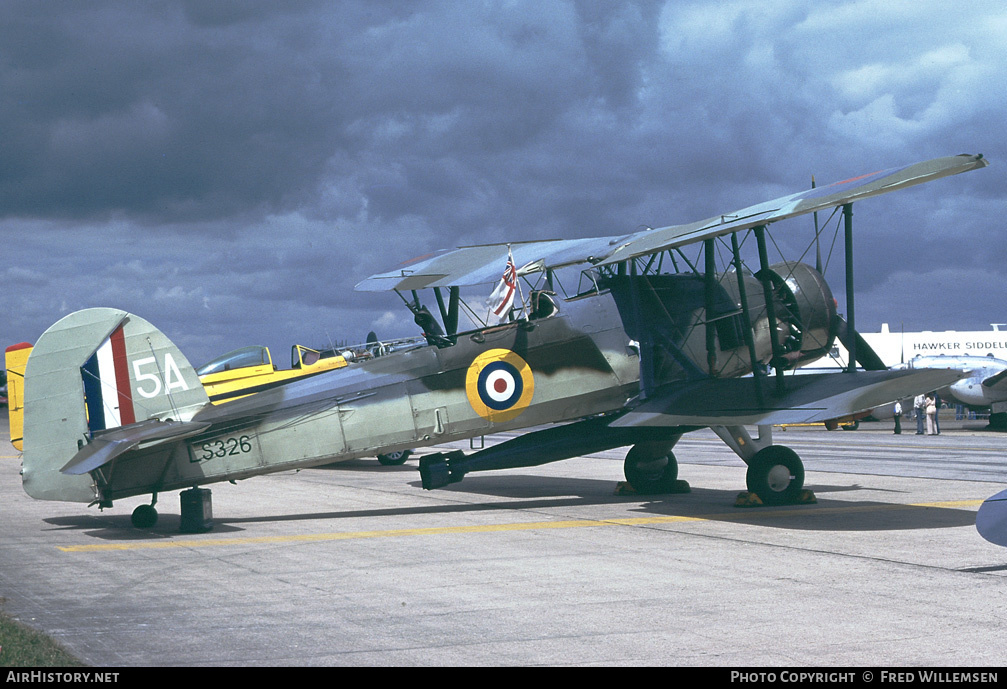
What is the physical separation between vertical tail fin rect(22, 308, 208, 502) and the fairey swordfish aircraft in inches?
0.7

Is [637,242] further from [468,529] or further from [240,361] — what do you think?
[240,361]

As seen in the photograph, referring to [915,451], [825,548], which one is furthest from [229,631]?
[915,451]

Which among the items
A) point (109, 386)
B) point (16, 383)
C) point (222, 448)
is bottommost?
point (222, 448)

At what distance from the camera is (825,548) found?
948cm

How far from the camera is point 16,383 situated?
1612 centimetres

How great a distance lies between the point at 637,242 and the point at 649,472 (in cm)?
440

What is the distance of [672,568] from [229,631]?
3.92 meters

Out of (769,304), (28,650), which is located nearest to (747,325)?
(769,304)

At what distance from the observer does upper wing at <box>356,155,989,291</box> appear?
34.3 ft

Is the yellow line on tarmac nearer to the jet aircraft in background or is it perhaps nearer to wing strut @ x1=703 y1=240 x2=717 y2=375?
wing strut @ x1=703 y1=240 x2=717 y2=375

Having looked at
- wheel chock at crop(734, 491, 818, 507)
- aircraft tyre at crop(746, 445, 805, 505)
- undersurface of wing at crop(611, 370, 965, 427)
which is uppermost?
undersurface of wing at crop(611, 370, 965, 427)

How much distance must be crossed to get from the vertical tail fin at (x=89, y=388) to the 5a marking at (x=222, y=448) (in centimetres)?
46

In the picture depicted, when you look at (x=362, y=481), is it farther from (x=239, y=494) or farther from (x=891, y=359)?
(x=891, y=359)

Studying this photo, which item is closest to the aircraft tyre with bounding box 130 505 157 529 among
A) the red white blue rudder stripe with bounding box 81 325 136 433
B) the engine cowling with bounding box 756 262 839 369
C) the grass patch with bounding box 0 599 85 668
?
the red white blue rudder stripe with bounding box 81 325 136 433
